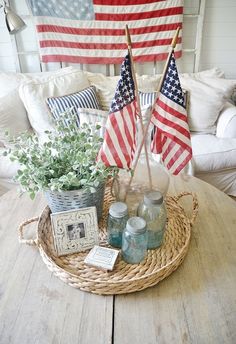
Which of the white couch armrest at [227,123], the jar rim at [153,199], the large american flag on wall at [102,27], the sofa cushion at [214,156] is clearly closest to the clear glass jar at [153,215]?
the jar rim at [153,199]

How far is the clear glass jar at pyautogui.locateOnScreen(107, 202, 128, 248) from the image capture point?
32.4 inches

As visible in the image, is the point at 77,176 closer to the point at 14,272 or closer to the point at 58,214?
the point at 58,214

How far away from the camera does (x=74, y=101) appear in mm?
1955

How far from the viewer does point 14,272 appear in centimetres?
81

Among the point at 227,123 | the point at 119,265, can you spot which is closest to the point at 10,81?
the point at 227,123

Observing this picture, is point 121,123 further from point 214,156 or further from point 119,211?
point 214,156

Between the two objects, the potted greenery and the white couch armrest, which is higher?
the potted greenery

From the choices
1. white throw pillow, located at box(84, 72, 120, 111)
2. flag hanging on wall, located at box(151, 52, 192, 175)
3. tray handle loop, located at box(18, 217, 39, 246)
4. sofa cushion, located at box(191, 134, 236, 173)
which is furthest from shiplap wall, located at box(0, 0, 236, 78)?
tray handle loop, located at box(18, 217, 39, 246)

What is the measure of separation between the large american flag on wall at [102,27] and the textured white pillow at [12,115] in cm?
63

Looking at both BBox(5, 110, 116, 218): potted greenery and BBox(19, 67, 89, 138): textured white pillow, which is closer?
BBox(5, 110, 116, 218): potted greenery

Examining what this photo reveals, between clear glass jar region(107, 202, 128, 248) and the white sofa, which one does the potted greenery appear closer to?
clear glass jar region(107, 202, 128, 248)

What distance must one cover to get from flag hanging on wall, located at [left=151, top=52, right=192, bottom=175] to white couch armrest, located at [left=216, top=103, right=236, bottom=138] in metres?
1.24

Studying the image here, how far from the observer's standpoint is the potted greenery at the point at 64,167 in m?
0.80

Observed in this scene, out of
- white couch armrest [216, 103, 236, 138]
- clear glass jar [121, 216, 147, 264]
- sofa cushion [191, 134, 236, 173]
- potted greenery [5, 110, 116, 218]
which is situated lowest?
sofa cushion [191, 134, 236, 173]
